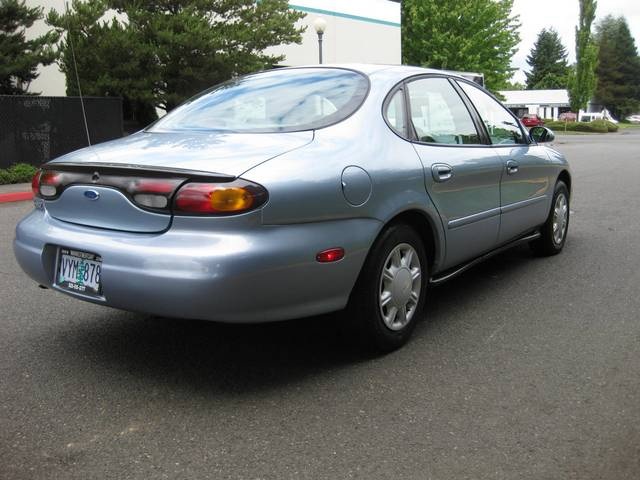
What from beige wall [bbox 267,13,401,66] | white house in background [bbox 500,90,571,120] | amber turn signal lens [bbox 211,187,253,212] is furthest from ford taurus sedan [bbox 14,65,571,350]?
white house in background [bbox 500,90,571,120]

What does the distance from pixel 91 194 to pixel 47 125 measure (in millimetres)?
12115

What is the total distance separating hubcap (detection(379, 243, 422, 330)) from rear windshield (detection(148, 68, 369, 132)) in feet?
2.62

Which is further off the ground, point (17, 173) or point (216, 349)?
point (17, 173)

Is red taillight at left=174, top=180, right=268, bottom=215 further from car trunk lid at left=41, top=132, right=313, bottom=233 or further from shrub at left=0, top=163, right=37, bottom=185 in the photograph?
shrub at left=0, top=163, right=37, bottom=185

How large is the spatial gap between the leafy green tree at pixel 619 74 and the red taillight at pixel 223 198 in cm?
10163

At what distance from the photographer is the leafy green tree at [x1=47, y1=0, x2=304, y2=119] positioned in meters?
16.7

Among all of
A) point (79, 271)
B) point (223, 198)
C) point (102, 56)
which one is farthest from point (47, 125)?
point (223, 198)

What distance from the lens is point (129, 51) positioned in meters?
17.0

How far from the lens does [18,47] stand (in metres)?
15.3

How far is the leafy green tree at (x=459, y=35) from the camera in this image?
44.8 metres

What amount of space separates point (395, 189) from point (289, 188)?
0.73 m

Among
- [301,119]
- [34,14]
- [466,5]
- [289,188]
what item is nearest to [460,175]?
[301,119]

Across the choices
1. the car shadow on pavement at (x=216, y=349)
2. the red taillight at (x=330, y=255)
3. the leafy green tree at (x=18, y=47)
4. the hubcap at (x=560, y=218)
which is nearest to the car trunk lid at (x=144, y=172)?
the red taillight at (x=330, y=255)

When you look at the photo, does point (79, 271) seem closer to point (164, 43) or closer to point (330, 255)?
point (330, 255)
